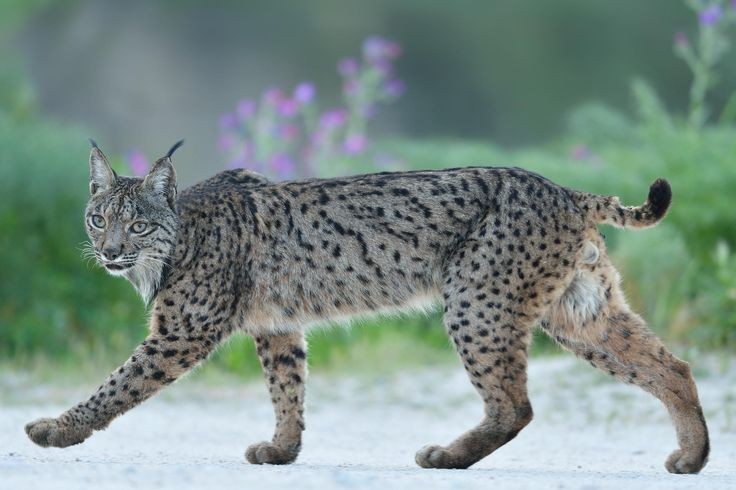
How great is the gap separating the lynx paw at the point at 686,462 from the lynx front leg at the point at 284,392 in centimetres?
188

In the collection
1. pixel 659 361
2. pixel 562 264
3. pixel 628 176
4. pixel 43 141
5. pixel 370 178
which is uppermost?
pixel 43 141

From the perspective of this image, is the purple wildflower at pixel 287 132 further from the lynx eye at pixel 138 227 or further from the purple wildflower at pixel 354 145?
the lynx eye at pixel 138 227

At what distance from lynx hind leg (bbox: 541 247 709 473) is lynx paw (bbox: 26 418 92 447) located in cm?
237

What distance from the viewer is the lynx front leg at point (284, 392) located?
664cm

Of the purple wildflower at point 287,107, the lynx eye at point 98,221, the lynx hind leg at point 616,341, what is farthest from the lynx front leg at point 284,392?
the purple wildflower at point 287,107

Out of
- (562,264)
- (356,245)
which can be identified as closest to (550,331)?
(562,264)

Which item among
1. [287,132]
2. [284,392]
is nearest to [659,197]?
[284,392]

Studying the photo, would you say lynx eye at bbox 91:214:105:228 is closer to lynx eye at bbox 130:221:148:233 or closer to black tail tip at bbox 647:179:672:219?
lynx eye at bbox 130:221:148:233

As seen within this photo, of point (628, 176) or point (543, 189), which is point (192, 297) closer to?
point (543, 189)

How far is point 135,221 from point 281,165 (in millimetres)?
5980

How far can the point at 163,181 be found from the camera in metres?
6.59

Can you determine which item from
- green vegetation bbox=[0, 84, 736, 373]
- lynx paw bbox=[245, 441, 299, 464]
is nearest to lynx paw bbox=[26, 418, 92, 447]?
lynx paw bbox=[245, 441, 299, 464]

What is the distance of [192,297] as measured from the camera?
640cm

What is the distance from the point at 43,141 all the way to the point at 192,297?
23.2 ft
